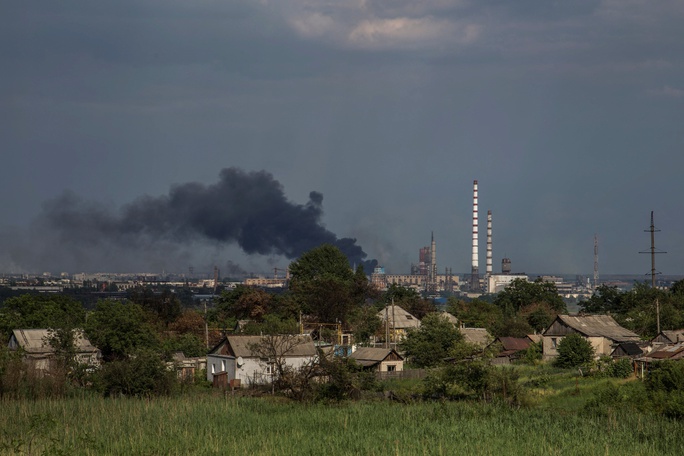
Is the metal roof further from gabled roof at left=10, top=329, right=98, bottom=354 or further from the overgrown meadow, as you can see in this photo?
the overgrown meadow

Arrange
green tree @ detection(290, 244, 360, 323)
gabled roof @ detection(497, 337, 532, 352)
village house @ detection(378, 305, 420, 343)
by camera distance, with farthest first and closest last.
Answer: green tree @ detection(290, 244, 360, 323) < village house @ detection(378, 305, 420, 343) < gabled roof @ detection(497, 337, 532, 352)

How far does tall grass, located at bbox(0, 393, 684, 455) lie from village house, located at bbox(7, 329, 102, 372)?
43.6ft

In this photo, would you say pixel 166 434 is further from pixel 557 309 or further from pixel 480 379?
pixel 557 309

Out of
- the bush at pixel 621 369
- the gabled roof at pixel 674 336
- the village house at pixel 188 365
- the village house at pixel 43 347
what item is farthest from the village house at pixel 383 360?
the gabled roof at pixel 674 336

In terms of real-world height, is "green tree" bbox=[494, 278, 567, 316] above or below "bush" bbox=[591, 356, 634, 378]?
above

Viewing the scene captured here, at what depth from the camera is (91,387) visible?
4506 centimetres

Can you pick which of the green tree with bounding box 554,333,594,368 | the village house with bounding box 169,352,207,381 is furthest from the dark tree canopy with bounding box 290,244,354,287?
the green tree with bounding box 554,333,594,368

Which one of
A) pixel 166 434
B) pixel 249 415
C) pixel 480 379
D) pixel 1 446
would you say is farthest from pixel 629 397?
pixel 1 446

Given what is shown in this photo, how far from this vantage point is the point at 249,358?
52875mm

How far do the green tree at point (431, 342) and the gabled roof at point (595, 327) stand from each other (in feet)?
24.6

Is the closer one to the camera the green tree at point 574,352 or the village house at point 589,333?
the green tree at point 574,352

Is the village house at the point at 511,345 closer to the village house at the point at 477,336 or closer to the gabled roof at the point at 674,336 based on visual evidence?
the village house at the point at 477,336

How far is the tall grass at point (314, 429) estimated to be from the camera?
→ 2756 centimetres

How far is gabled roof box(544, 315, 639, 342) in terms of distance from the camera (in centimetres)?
6334
